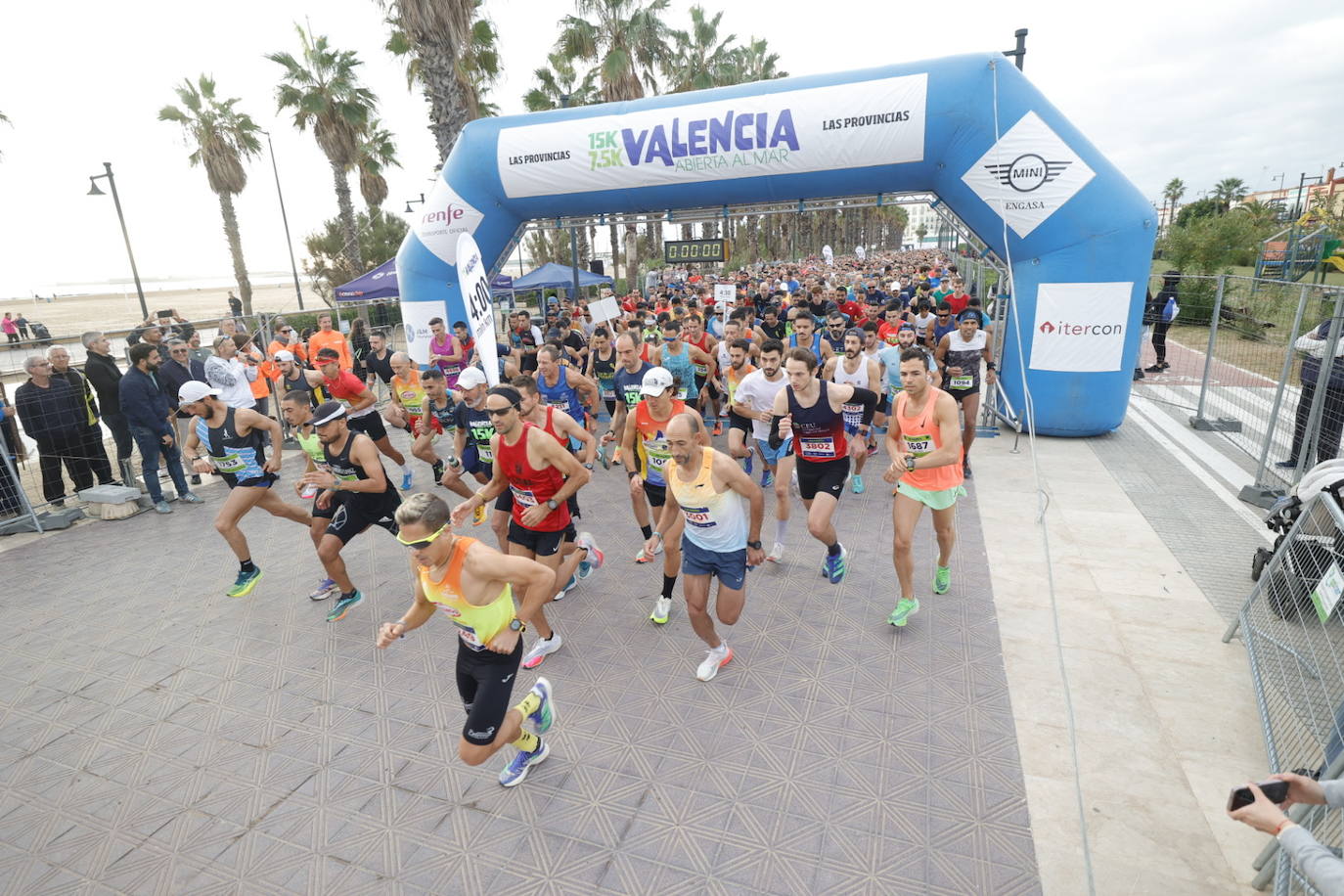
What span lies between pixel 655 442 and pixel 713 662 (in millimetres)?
1743

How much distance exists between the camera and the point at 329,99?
2352 centimetres

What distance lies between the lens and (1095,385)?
895 cm

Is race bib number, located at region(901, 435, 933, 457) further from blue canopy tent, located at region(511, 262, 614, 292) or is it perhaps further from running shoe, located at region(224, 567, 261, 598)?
blue canopy tent, located at region(511, 262, 614, 292)

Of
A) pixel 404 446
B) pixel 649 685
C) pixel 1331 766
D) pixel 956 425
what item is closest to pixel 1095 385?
pixel 956 425

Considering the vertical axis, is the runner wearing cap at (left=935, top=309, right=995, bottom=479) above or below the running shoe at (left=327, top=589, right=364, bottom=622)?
above

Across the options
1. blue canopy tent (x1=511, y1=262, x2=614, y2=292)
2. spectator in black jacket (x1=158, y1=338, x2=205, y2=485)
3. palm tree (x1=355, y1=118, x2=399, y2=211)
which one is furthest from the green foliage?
spectator in black jacket (x1=158, y1=338, x2=205, y2=485)

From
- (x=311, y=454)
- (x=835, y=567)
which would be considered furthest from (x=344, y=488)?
(x=835, y=567)

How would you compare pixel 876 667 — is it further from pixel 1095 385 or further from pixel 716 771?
pixel 1095 385

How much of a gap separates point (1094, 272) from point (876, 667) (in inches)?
269

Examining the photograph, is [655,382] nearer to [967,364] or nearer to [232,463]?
[232,463]

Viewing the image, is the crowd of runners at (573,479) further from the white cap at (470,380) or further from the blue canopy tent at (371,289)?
the blue canopy tent at (371,289)

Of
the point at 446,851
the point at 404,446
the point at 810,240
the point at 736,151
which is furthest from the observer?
the point at 810,240

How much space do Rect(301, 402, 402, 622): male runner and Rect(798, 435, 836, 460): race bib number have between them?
10.8 feet

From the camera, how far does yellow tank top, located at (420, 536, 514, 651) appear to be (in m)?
3.20
